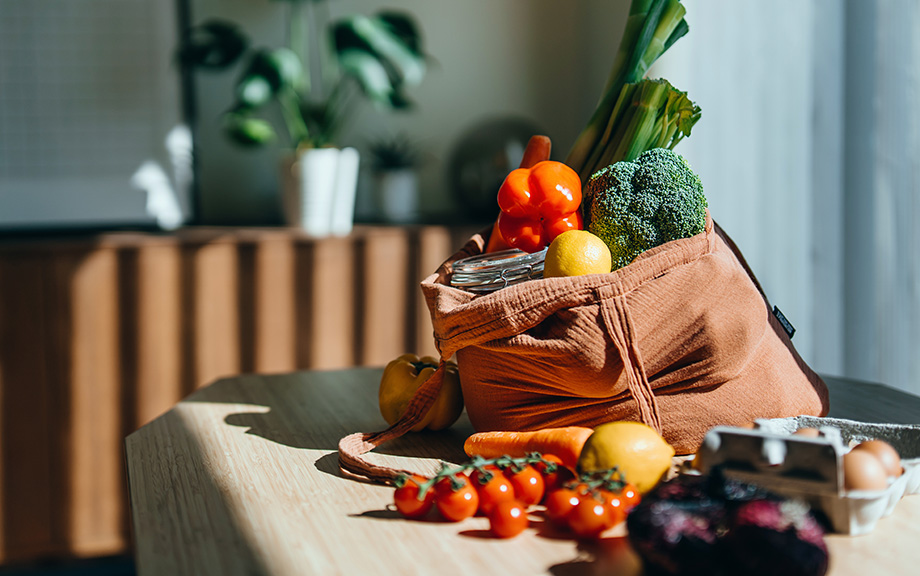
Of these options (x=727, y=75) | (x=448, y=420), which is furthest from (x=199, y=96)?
(x=448, y=420)

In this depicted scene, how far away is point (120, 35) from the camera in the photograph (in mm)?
2492

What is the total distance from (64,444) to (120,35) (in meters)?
1.23

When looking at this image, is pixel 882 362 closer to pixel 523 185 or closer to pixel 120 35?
pixel 523 185

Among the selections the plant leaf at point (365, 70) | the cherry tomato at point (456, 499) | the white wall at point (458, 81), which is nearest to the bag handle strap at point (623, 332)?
the cherry tomato at point (456, 499)

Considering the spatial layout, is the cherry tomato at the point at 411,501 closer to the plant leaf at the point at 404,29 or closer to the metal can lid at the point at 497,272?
the metal can lid at the point at 497,272

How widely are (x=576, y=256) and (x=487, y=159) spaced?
186 centimetres

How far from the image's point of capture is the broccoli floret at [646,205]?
0.92 meters

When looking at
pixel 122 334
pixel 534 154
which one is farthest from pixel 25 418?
pixel 534 154

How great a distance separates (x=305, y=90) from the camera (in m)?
2.60

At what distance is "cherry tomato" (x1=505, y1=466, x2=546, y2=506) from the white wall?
209 cm

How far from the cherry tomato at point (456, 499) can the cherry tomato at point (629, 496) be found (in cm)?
13

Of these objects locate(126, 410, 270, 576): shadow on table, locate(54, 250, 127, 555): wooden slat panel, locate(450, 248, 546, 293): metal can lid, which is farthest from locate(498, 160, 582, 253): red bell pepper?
locate(54, 250, 127, 555): wooden slat panel

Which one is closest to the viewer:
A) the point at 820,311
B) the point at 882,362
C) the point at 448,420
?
the point at 448,420

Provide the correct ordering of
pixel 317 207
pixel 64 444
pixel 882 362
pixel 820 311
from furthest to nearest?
pixel 317 207 < pixel 64 444 < pixel 820 311 < pixel 882 362
